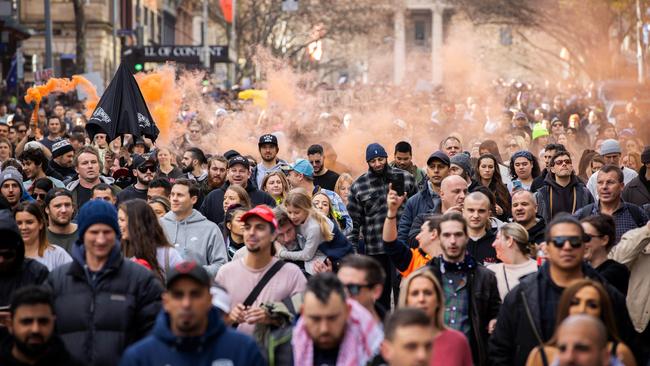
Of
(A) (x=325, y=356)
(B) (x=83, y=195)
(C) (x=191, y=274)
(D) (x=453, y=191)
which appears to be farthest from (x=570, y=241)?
Answer: (B) (x=83, y=195)

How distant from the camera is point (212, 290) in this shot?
23.6 feet

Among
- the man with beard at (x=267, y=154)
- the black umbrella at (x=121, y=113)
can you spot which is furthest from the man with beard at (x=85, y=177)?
the man with beard at (x=267, y=154)

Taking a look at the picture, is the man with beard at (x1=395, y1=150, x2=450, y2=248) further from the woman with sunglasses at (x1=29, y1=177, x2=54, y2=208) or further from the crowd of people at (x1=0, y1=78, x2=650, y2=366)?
the woman with sunglasses at (x1=29, y1=177, x2=54, y2=208)

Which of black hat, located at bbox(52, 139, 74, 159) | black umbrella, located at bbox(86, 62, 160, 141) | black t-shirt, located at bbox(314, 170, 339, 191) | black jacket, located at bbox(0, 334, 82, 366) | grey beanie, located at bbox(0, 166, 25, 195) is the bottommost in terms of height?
black jacket, located at bbox(0, 334, 82, 366)

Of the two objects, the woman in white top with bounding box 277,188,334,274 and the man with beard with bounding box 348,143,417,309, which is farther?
the man with beard with bounding box 348,143,417,309

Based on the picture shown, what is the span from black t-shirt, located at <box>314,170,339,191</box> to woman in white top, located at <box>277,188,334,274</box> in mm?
4665

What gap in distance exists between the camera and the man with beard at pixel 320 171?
606 inches

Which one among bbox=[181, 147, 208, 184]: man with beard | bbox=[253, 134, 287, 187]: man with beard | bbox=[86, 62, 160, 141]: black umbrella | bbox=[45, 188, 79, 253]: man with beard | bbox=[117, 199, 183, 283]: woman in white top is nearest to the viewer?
bbox=[117, 199, 183, 283]: woman in white top

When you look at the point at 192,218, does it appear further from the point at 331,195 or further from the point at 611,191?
the point at 611,191

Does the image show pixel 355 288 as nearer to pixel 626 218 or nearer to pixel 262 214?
pixel 262 214

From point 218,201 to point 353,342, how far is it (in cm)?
670

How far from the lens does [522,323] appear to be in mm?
7941

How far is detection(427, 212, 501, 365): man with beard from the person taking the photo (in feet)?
27.9

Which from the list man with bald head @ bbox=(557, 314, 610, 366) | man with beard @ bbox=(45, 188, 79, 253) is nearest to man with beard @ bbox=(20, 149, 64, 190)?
man with beard @ bbox=(45, 188, 79, 253)
